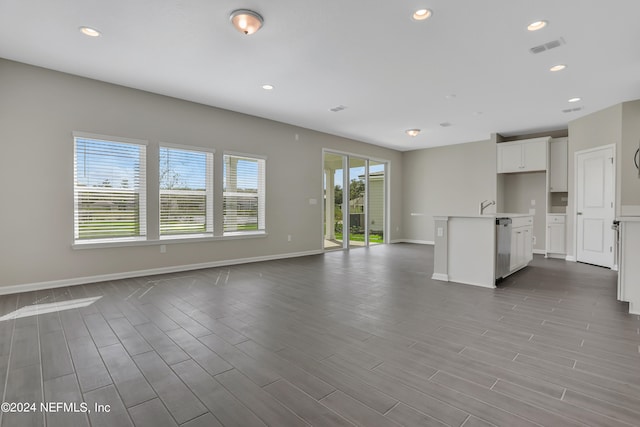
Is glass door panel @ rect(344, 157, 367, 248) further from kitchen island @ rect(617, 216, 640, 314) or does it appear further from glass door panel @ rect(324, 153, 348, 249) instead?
kitchen island @ rect(617, 216, 640, 314)

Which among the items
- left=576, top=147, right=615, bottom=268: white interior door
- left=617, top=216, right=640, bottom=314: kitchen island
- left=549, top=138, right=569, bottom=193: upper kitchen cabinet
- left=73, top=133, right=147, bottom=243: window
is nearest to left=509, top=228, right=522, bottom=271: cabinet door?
left=617, top=216, right=640, bottom=314: kitchen island

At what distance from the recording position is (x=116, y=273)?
4574 mm

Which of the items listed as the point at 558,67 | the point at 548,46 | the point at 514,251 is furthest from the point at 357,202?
the point at 548,46

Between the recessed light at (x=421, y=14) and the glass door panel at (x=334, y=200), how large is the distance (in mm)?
5117

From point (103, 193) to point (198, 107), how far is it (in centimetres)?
209

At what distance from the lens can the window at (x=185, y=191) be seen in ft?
16.7

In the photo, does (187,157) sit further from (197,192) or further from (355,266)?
(355,266)

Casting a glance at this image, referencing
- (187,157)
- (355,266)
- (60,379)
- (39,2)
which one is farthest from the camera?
(355,266)

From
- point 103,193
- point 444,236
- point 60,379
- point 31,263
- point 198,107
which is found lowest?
point 60,379

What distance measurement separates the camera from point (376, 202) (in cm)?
932

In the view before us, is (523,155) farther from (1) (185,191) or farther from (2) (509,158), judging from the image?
(1) (185,191)

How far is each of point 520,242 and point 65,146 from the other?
7042mm

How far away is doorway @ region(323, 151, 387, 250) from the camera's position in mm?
8164

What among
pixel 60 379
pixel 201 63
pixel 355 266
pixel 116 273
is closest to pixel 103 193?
pixel 116 273
